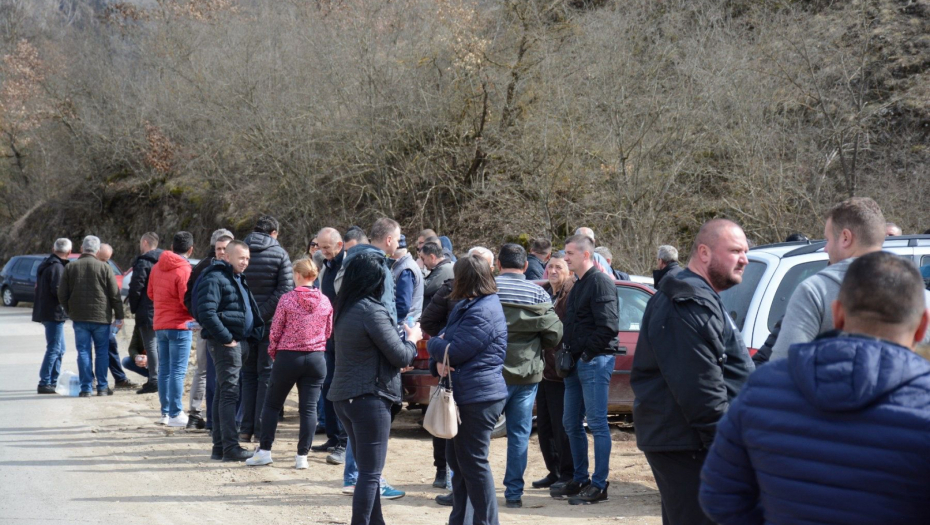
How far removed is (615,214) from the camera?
57.6ft

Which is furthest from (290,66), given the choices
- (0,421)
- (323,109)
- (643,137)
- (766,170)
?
(0,421)

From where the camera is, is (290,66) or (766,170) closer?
(766,170)

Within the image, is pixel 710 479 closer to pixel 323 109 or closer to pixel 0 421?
pixel 0 421

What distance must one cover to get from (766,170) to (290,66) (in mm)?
12679

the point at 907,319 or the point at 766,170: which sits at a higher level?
the point at 766,170

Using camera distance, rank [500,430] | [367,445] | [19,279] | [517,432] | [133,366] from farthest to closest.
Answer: [19,279], [133,366], [500,430], [517,432], [367,445]

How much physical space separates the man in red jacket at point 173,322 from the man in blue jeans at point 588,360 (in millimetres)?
4993

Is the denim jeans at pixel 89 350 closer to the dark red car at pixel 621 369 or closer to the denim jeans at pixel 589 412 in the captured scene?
the dark red car at pixel 621 369

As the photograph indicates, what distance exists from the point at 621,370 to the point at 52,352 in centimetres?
839

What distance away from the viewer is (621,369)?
29.6 ft

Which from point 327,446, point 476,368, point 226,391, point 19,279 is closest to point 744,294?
point 476,368

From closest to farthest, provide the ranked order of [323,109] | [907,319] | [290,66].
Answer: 1. [907,319]
2. [323,109]
3. [290,66]

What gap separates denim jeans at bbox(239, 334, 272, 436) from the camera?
8953mm

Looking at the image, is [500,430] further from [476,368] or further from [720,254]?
[720,254]
